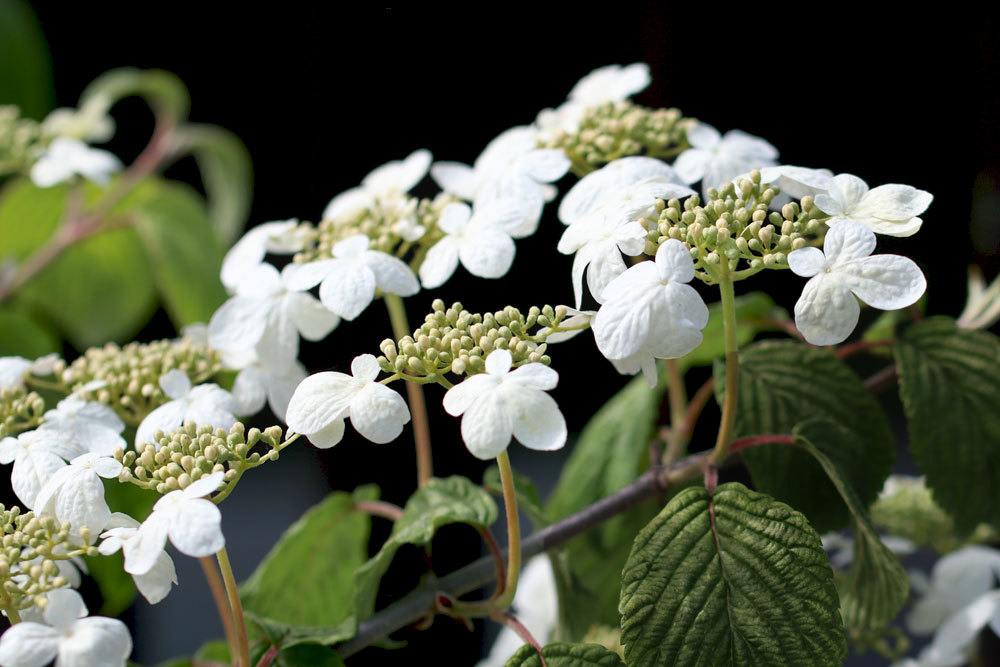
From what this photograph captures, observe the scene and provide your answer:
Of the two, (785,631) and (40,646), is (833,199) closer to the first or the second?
(785,631)

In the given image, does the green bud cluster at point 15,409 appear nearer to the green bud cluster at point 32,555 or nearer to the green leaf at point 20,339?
the green bud cluster at point 32,555

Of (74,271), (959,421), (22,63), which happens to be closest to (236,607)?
(959,421)

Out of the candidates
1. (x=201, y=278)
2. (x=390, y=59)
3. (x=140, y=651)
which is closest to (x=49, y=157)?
(x=201, y=278)

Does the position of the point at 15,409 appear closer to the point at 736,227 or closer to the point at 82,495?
the point at 82,495

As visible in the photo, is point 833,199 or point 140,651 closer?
point 833,199

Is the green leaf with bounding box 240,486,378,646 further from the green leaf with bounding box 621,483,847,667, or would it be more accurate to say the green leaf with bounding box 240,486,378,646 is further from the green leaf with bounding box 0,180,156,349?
the green leaf with bounding box 0,180,156,349

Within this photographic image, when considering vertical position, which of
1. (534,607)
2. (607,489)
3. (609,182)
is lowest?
(534,607)

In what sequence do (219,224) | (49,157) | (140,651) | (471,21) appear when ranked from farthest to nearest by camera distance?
(140,651) < (471,21) < (219,224) < (49,157)
